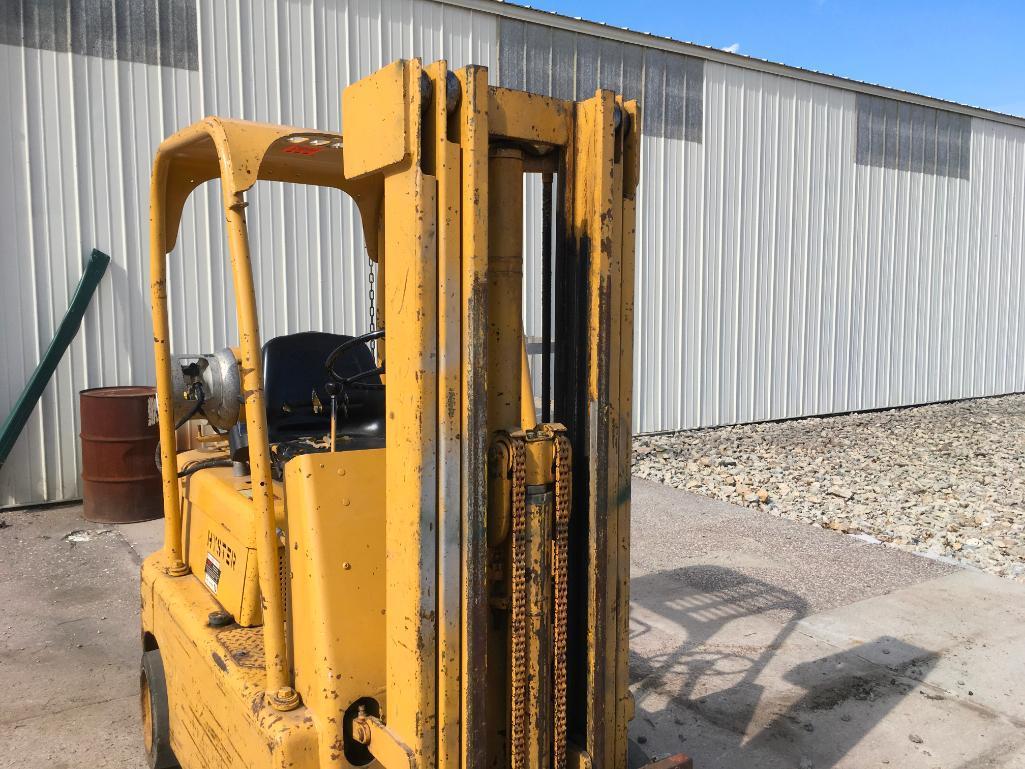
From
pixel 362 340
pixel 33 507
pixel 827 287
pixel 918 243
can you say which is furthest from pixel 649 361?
pixel 362 340

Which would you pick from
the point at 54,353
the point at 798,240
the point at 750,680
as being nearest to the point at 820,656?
the point at 750,680

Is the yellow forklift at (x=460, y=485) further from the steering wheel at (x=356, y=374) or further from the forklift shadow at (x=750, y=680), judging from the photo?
the forklift shadow at (x=750, y=680)

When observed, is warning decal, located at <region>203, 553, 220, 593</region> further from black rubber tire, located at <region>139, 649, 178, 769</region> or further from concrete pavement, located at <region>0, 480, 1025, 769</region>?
concrete pavement, located at <region>0, 480, 1025, 769</region>

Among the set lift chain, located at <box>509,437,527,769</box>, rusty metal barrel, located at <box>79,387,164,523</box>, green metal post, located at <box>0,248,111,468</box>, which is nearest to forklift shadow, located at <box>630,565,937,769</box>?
lift chain, located at <box>509,437,527,769</box>

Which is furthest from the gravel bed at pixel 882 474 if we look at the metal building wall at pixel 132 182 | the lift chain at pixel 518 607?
the lift chain at pixel 518 607

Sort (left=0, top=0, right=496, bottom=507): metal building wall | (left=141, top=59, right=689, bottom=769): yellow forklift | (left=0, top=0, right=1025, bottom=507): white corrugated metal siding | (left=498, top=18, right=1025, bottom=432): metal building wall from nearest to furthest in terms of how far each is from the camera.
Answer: (left=141, top=59, right=689, bottom=769): yellow forklift, (left=0, top=0, right=496, bottom=507): metal building wall, (left=0, top=0, right=1025, bottom=507): white corrugated metal siding, (left=498, top=18, right=1025, bottom=432): metal building wall

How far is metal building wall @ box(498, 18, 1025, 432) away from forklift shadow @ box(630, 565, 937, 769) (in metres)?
Result: 5.36

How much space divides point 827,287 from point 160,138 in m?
10.00

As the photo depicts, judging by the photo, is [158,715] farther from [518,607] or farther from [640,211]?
[640,211]

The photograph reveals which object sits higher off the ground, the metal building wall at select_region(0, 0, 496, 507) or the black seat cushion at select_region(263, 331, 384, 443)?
the metal building wall at select_region(0, 0, 496, 507)

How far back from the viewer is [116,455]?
743 centimetres

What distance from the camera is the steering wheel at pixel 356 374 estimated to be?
2.75 m

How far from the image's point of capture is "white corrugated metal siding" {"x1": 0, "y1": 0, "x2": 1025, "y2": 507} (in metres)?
7.82

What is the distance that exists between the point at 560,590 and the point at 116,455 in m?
6.19
